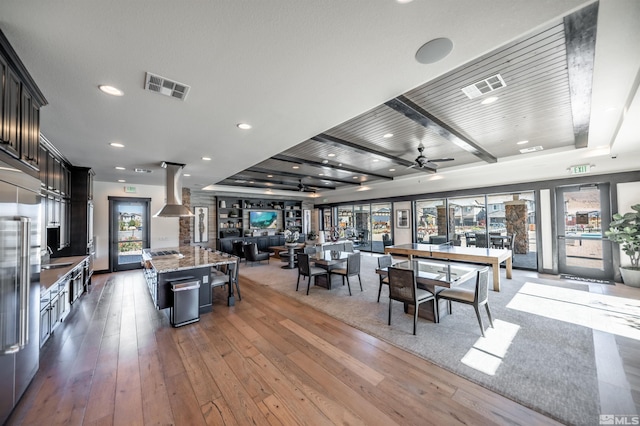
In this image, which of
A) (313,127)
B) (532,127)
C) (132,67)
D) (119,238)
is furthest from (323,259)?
(119,238)

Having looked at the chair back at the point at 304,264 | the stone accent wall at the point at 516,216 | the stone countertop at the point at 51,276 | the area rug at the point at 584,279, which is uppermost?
the stone accent wall at the point at 516,216

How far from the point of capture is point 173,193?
494 centimetres

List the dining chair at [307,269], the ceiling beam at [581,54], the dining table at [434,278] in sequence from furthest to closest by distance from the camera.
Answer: the dining chair at [307,269]
the dining table at [434,278]
the ceiling beam at [581,54]

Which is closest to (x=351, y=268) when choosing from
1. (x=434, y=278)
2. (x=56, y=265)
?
(x=434, y=278)

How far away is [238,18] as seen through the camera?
4.73ft

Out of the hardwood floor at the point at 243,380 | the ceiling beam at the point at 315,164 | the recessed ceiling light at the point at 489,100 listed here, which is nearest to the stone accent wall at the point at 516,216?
the ceiling beam at the point at 315,164

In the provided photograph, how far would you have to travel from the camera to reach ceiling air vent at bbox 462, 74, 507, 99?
8.75ft

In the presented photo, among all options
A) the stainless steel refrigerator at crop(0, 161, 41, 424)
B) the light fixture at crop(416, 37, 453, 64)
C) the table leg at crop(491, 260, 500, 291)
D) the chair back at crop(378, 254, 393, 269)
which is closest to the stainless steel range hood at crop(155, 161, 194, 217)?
the stainless steel refrigerator at crop(0, 161, 41, 424)

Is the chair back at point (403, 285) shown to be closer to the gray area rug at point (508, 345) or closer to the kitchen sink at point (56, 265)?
the gray area rug at point (508, 345)

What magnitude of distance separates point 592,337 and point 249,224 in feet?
32.8

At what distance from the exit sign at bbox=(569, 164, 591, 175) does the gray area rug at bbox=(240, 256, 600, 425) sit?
2992 millimetres

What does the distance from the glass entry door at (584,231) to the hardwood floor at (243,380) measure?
20.0 feet

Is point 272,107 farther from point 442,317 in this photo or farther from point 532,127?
point 532,127

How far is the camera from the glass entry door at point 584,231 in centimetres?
552
